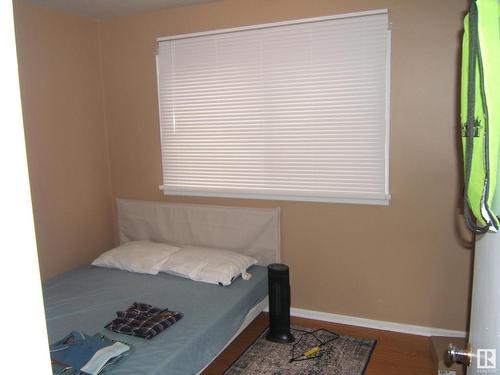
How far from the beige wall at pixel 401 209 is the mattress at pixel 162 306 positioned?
0.57 metres

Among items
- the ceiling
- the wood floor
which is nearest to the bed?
the wood floor

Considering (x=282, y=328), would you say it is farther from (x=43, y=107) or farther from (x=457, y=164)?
(x=43, y=107)

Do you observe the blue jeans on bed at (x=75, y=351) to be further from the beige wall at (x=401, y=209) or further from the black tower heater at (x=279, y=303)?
the beige wall at (x=401, y=209)

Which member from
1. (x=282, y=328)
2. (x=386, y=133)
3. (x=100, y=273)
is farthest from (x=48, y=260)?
(x=386, y=133)

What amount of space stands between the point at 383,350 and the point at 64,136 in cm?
309

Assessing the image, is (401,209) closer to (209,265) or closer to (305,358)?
(305,358)

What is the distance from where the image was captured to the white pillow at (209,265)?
3.01 meters

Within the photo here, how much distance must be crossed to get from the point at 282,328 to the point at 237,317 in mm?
471

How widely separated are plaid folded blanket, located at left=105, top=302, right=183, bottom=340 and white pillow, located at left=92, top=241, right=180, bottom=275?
649mm

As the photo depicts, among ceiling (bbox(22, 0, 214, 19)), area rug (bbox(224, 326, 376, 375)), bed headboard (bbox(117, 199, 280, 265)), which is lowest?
area rug (bbox(224, 326, 376, 375))

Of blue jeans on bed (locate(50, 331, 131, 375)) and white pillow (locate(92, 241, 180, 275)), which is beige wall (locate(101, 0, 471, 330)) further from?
blue jeans on bed (locate(50, 331, 131, 375))

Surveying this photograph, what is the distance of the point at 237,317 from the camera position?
8.90 ft

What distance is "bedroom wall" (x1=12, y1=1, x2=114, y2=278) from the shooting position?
3287 millimetres

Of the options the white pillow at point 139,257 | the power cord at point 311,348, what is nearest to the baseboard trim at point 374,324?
the power cord at point 311,348
